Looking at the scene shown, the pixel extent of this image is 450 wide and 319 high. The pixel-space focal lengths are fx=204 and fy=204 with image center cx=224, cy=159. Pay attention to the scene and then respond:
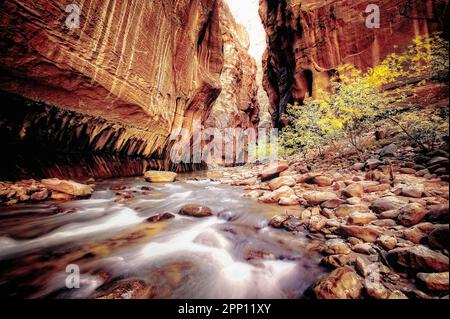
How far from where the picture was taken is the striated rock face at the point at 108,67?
5.93 m

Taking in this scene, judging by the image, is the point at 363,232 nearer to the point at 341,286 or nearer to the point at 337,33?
the point at 341,286

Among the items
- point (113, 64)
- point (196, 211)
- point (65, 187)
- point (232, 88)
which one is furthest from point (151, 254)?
point (232, 88)

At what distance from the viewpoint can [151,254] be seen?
3.27m

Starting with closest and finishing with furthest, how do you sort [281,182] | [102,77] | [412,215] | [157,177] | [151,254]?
1. [412,215]
2. [151,254]
3. [281,182]
4. [102,77]
5. [157,177]

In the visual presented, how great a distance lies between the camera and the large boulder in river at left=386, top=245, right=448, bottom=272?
1.91 metres

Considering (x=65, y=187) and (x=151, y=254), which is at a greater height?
(x=65, y=187)

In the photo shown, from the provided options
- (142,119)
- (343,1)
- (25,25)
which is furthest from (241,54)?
(25,25)

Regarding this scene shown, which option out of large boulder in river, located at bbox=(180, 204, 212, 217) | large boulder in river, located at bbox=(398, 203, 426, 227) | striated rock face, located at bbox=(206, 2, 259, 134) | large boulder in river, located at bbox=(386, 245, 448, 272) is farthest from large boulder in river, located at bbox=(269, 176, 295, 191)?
striated rock face, located at bbox=(206, 2, 259, 134)

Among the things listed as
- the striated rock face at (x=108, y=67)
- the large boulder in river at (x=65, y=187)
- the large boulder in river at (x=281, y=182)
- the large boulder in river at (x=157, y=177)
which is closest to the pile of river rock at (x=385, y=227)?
the large boulder in river at (x=281, y=182)

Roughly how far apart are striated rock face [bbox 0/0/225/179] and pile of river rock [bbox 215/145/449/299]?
315 inches

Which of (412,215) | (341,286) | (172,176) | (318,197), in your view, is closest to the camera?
(341,286)

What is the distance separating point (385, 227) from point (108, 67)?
33.1 ft

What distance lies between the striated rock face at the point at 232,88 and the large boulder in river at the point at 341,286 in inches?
1279
